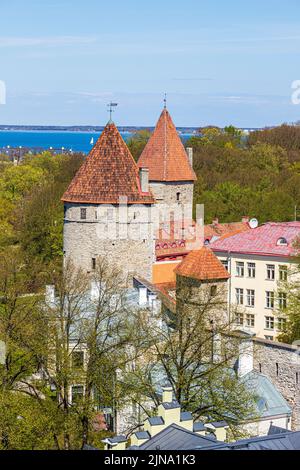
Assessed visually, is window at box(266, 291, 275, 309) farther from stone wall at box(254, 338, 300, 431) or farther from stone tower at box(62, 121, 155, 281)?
stone wall at box(254, 338, 300, 431)

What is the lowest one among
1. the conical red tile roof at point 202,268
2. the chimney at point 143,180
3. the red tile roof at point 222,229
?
the red tile roof at point 222,229

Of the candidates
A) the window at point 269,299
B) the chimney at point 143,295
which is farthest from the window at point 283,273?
the chimney at point 143,295

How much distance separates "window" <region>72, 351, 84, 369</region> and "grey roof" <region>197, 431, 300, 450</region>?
371 inches

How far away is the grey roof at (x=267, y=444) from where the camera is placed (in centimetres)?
1207

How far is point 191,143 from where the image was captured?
83.8 m

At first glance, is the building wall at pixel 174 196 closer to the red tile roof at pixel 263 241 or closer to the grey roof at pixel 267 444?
the red tile roof at pixel 263 241

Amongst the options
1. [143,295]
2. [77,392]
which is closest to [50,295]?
[143,295]

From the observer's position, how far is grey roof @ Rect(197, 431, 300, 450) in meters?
12.1

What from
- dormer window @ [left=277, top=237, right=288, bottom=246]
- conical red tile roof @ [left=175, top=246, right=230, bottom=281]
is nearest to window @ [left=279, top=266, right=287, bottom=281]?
dormer window @ [left=277, top=237, right=288, bottom=246]

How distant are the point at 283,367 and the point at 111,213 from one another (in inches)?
485

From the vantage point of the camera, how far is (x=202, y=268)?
27.6m

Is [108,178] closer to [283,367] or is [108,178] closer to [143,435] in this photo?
[283,367]

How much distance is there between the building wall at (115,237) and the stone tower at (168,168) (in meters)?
9.54
